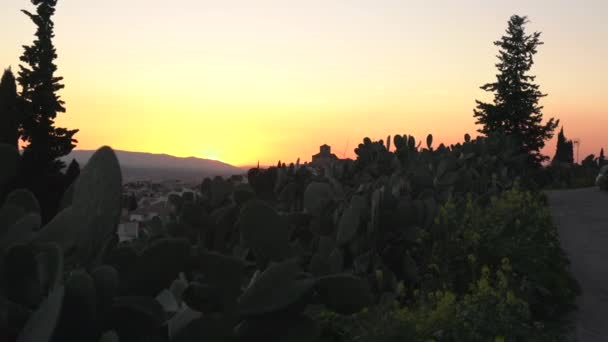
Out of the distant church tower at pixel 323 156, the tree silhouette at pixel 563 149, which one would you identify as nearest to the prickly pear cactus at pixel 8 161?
the distant church tower at pixel 323 156

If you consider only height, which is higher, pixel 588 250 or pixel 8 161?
pixel 8 161

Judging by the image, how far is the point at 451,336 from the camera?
5203mm

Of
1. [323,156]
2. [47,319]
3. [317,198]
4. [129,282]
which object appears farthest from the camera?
[323,156]

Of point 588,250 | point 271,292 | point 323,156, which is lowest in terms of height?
point 588,250

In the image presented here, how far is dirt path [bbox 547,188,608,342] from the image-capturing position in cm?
703

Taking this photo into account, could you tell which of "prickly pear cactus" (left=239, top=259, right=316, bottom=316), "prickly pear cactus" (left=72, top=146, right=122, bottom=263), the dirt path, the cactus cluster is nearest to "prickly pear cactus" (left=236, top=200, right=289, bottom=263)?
the cactus cluster

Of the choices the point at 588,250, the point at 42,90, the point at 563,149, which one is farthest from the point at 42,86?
the point at 563,149

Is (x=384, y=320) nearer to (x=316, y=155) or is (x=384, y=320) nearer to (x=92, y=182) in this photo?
(x=92, y=182)

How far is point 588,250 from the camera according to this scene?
11.0 meters

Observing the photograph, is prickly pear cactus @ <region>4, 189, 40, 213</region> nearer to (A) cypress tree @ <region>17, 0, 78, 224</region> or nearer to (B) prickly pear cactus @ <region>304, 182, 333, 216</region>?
(B) prickly pear cactus @ <region>304, 182, 333, 216</region>

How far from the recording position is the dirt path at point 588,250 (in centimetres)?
703

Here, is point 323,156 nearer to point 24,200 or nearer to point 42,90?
point 24,200

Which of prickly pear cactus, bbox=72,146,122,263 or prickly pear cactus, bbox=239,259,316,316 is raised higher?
prickly pear cactus, bbox=72,146,122,263

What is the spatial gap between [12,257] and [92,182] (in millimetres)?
255
